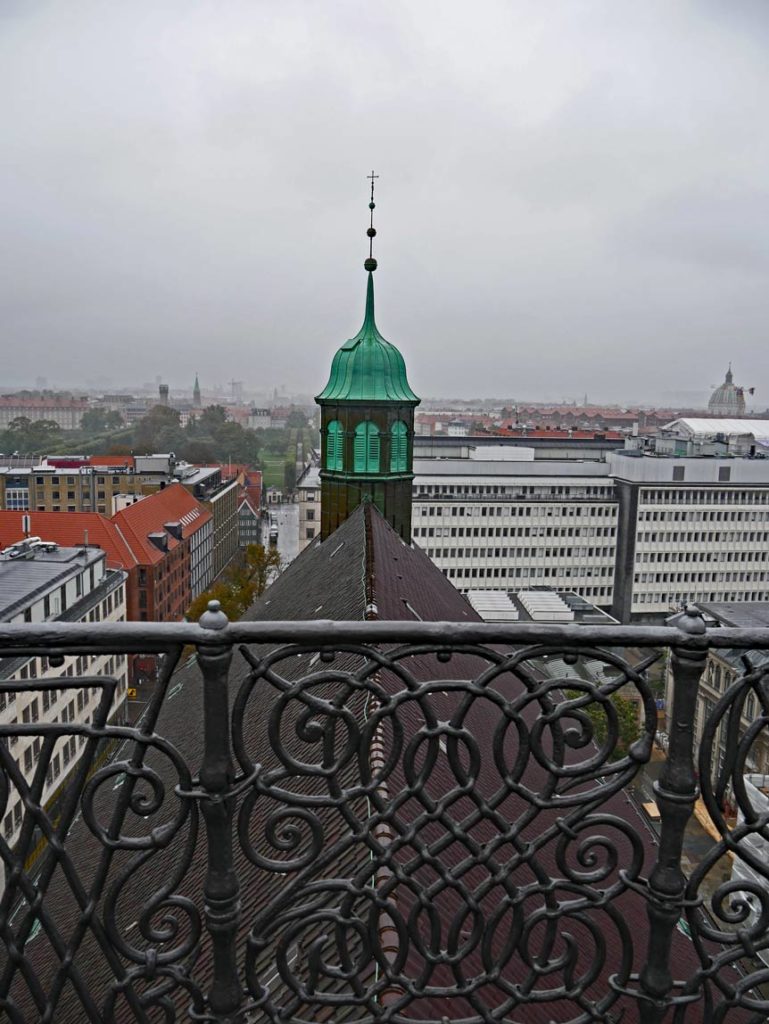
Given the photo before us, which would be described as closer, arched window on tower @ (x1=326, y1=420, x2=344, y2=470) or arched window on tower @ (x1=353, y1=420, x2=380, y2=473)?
arched window on tower @ (x1=353, y1=420, x2=380, y2=473)

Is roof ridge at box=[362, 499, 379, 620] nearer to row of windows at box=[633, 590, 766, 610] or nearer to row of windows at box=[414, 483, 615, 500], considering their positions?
row of windows at box=[414, 483, 615, 500]

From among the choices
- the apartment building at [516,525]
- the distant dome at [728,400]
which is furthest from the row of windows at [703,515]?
the distant dome at [728,400]

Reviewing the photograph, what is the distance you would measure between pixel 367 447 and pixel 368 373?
74.3 inches

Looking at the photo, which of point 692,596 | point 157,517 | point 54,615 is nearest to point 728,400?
point 692,596

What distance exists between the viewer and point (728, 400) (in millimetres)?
175000

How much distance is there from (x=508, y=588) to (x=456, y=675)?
147 ft

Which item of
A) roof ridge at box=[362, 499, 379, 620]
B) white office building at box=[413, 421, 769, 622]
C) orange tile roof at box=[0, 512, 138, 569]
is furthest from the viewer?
white office building at box=[413, 421, 769, 622]

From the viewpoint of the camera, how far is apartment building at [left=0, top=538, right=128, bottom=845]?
18.1 m

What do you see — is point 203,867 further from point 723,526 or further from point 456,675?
point 723,526

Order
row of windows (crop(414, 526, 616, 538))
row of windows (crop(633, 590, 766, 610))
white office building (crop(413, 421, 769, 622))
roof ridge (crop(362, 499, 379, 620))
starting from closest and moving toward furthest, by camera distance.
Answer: roof ridge (crop(362, 499, 379, 620)) < row of windows (crop(414, 526, 616, 538)) < white office building (crop(413, 421, 769, 622)) < row of windows (crop(633, 590, 766, 610))

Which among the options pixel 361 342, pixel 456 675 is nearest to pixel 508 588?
pixel 361 342

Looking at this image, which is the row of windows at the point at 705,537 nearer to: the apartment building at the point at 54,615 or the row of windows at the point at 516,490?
the row of windows at the point at 516,490

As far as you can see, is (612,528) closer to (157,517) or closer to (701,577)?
(701,577)

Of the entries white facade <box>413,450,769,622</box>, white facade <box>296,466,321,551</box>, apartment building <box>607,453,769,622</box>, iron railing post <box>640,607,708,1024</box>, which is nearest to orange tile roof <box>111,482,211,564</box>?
white facade <box>296,466,321,551</box>
